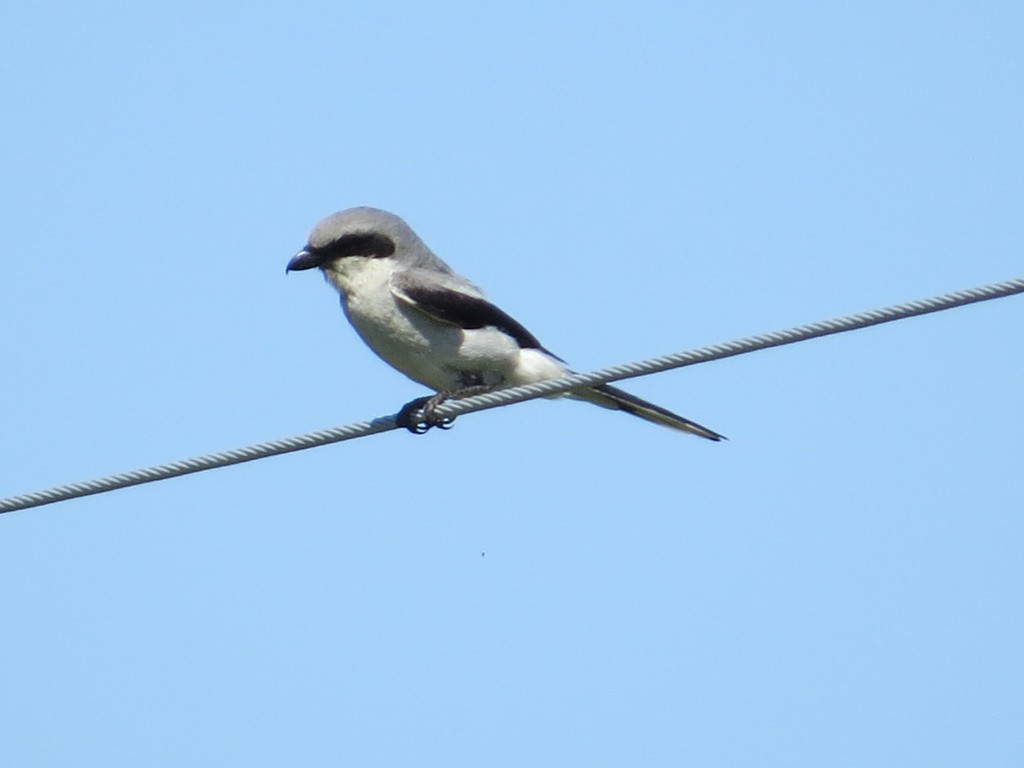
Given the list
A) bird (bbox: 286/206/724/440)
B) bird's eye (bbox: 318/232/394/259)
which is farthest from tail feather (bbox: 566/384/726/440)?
bird's eye (bbox: 318/232/394/259)

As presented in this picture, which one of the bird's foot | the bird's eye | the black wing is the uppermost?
the bird's eye

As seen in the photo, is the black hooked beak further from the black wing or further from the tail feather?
the tail feather

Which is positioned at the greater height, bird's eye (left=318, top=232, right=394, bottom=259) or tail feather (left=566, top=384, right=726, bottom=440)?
bird's eye (left=318, top=232, right=394, bottom=259)

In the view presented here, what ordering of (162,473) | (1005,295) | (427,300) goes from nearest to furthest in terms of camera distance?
(1005,295) → (162,473) → (427,300)

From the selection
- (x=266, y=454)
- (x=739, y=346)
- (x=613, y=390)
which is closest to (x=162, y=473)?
(x=266, y=454)

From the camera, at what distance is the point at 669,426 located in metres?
8.60

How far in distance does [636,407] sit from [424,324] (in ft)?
3.76

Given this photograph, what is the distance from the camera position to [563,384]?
22.5 ft

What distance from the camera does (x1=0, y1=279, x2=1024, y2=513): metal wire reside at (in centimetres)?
593

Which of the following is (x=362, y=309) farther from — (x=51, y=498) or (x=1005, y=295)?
(x=1005, y=295)

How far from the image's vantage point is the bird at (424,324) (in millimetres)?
8570

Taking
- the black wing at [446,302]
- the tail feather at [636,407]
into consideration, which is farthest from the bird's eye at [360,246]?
the tail feather at [636,407]

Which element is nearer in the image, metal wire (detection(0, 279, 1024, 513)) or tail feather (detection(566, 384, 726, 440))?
metal wire (detection(0, 279, 1024, 513))

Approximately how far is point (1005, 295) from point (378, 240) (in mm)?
3855
